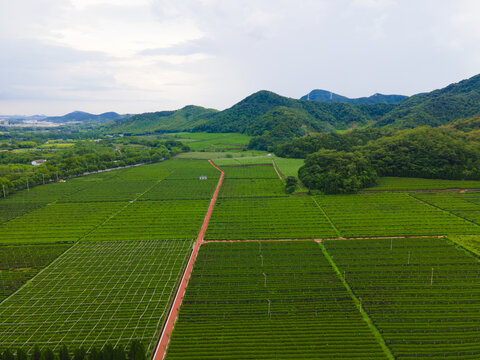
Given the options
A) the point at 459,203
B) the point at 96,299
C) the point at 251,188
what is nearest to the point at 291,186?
the point at 251,188

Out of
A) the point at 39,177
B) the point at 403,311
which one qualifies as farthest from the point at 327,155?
the point at 39,177

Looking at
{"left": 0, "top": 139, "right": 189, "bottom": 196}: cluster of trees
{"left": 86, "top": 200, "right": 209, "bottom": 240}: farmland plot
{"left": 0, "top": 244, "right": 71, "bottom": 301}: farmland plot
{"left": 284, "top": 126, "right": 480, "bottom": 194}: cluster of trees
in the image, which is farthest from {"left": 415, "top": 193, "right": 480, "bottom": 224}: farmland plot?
{"left": 0, "top": 139, "right": 189, "bottom": 196}: cluster of trees

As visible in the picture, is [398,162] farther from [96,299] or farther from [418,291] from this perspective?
[96,299]

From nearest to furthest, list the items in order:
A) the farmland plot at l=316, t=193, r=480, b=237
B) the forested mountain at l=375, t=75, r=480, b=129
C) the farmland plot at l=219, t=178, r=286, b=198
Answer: the farmland plot at l=316, t=193, r=480, b=237 → the farmland plot at l=219, t=178, r=286, b=198 → the forested mountain at l=375, t=75, r=480, b=129

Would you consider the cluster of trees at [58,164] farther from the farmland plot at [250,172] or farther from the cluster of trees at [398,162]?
the cluster of trees at [398,162]

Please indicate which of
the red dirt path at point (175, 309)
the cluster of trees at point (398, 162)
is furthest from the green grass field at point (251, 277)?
the cluster of trees at point (398, 162)

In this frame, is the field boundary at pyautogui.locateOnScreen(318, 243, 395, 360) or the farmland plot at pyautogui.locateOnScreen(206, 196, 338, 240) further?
the farmland plot at pyautogui.locateOnScreen(206, 196, 338, 240)

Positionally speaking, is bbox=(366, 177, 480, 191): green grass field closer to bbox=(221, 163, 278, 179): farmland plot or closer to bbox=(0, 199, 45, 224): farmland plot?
bbox=(221, 163, 278, 179): farmland plot
